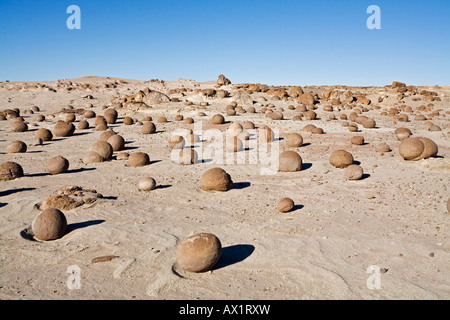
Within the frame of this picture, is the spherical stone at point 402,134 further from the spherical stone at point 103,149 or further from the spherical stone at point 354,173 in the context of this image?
the spherical stone at point 103,149

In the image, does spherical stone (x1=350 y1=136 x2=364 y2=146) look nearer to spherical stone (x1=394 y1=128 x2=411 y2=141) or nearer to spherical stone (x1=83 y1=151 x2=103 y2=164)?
spherical stone (x1=394 y1=128 x2=411 y2=141)

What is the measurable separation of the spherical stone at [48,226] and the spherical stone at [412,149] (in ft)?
26.6

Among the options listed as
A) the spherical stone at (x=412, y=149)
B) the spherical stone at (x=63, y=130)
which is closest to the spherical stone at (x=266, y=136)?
the spherical stone at (x=412, y=149)

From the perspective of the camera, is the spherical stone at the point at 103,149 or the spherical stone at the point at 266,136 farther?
the spherical stone at the point at 266,136

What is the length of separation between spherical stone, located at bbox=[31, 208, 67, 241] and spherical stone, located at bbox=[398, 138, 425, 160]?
26.6 feet

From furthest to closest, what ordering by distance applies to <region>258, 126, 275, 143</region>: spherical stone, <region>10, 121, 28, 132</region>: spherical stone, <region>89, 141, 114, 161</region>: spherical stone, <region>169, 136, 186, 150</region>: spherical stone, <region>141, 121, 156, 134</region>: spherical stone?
<region>10, 121, 28, 132</region>: spherical stone
<region>141, 121, 156, 134</region>: spherical stone
<region>258, 126, 275, 143</region>: spherical stone
<region>169, 136, 186, 150</region>: spherical stone
<region>89, 141, 114, 161</region>: spherical stone

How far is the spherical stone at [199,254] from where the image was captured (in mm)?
3980

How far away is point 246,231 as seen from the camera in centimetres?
530

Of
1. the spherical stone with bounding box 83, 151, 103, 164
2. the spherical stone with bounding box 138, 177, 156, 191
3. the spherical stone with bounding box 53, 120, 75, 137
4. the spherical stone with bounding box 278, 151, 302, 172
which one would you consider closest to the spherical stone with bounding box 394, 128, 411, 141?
the spherical stone with bounding box 278, 151, 302, 172

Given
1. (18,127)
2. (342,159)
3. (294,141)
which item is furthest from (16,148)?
(342,159)

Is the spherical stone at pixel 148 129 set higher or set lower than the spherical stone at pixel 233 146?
higher

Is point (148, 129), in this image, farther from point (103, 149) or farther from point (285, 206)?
point (285, 206)

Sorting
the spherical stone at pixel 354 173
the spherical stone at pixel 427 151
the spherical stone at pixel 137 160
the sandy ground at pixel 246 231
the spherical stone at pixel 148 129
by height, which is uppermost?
the spherical stone at pixel 148 129

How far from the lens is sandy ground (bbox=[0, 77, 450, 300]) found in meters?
3.79
